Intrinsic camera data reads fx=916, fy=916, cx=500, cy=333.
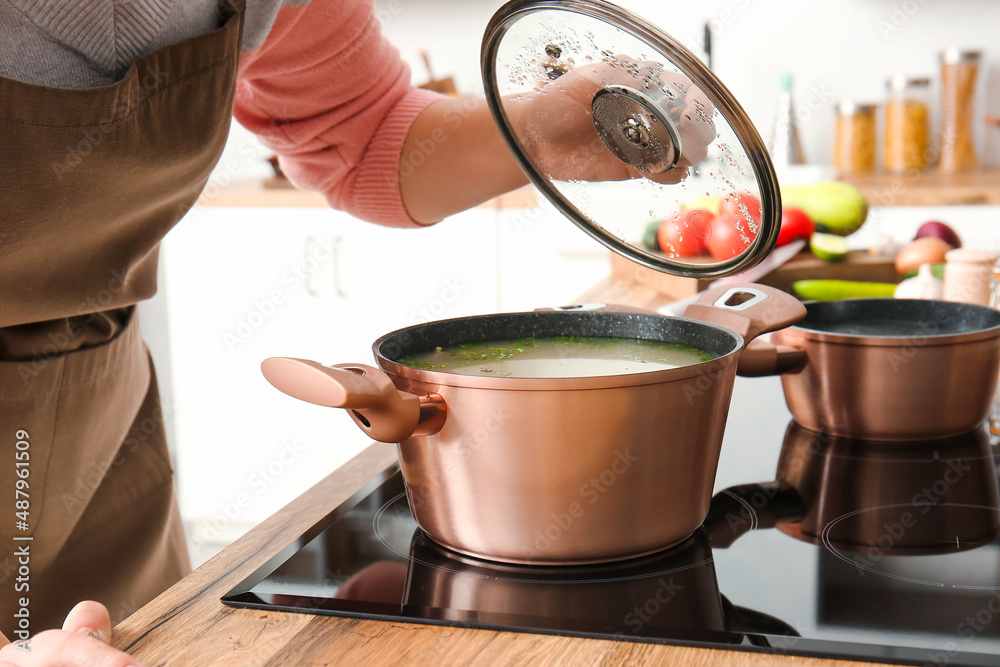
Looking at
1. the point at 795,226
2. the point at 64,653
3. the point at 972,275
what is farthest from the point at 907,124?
the point at 64,653

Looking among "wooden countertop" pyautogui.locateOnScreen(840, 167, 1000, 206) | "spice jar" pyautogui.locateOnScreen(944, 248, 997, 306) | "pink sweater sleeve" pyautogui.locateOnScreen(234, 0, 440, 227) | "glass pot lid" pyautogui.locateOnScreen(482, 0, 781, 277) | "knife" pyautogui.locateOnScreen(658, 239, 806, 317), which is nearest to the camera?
"glass pot lid" pyautogui.locateOnScreen(482, 0, 781, 277)

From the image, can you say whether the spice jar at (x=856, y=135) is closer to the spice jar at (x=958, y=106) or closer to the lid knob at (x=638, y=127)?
the spice jar at (x=958, y=106)

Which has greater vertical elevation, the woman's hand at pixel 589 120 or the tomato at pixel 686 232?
the woman's hand at pixel 589 120

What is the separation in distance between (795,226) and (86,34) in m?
1.07

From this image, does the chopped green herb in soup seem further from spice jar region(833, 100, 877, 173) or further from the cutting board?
spice jar region(833, 100, 877, 173)

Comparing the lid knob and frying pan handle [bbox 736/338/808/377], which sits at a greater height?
the lid knob

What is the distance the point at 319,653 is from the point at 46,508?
0.42 metres

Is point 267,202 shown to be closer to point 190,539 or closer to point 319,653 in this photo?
point 190,539

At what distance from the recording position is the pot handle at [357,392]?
44 cm

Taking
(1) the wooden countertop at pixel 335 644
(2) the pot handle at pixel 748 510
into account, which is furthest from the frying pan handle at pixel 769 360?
(1) the wooden countertop at pixel 335 644

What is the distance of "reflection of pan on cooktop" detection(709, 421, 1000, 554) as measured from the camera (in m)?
0.53

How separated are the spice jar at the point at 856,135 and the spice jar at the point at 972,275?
175cm

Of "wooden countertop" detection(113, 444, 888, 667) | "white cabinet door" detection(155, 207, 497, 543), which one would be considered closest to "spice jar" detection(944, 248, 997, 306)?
"wooden countertop" detection(113, 444, 888, 667)

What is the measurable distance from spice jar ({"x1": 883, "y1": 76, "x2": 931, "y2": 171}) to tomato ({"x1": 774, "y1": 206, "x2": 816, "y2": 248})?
52.5 inches
